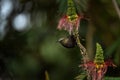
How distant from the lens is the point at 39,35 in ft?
10.4

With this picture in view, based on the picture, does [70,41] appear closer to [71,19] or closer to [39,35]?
[71,19]

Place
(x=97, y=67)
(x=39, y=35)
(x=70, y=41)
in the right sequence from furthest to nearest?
(x=39, y=35), (x=70, y=41), (x=97, y=67)

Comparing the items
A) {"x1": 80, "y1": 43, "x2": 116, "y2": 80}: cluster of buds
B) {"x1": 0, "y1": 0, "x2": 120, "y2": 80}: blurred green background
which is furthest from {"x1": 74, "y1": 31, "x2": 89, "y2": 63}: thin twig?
{"x1": 0, "y1": 0, "x2": 120, "y2": 80}: blurred green background

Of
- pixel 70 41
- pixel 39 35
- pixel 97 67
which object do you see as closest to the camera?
pixel 97 67

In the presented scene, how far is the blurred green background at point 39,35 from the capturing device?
2727 millimetres

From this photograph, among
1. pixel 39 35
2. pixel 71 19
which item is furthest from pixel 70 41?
pixel 39 35

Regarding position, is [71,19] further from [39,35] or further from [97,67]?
[39,35]

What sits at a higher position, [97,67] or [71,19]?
[71,19]

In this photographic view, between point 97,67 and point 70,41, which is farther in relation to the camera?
point 70,41

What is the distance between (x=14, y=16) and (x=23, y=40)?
16cm

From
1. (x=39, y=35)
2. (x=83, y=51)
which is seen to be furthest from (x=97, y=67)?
(x=39, y=35)

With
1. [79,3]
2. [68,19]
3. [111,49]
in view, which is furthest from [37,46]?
[68,19]

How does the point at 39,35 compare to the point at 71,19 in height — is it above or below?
below

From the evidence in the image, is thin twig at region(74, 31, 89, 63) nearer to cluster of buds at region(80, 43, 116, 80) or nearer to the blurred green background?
cluster of buds at region(80, 43, 116, 80)
